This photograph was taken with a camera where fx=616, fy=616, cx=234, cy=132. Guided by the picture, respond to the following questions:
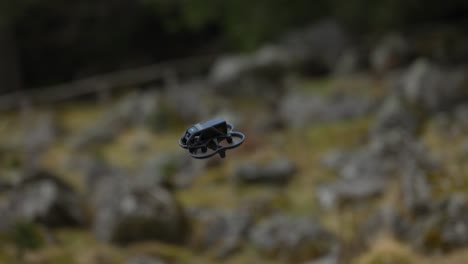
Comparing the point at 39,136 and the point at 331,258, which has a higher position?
the point at 39,136

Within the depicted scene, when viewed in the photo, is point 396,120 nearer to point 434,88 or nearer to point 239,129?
point 434,88

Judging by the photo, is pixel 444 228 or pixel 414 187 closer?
pixel 444 228

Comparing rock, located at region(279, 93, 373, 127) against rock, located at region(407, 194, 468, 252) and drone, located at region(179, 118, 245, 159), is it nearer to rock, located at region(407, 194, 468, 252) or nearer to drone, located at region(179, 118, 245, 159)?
rock, located at region(407, 194, 468, 252)

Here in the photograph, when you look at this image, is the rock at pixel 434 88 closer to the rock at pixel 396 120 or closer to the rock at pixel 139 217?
the rock at pixel 396 120

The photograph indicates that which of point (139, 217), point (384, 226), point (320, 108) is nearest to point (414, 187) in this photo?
point (384, 226)

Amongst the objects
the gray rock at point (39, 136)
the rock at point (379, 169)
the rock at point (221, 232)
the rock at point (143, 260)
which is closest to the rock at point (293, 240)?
the rock at point (221, 232)

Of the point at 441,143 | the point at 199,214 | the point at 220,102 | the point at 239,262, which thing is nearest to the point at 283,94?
the point at 220,102

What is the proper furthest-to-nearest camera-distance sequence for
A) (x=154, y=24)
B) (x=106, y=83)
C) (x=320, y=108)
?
(x=154, y=24), (x=106, y=83), (x=320, y=108)

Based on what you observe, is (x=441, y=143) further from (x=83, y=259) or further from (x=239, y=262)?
(x=83, y=259)
